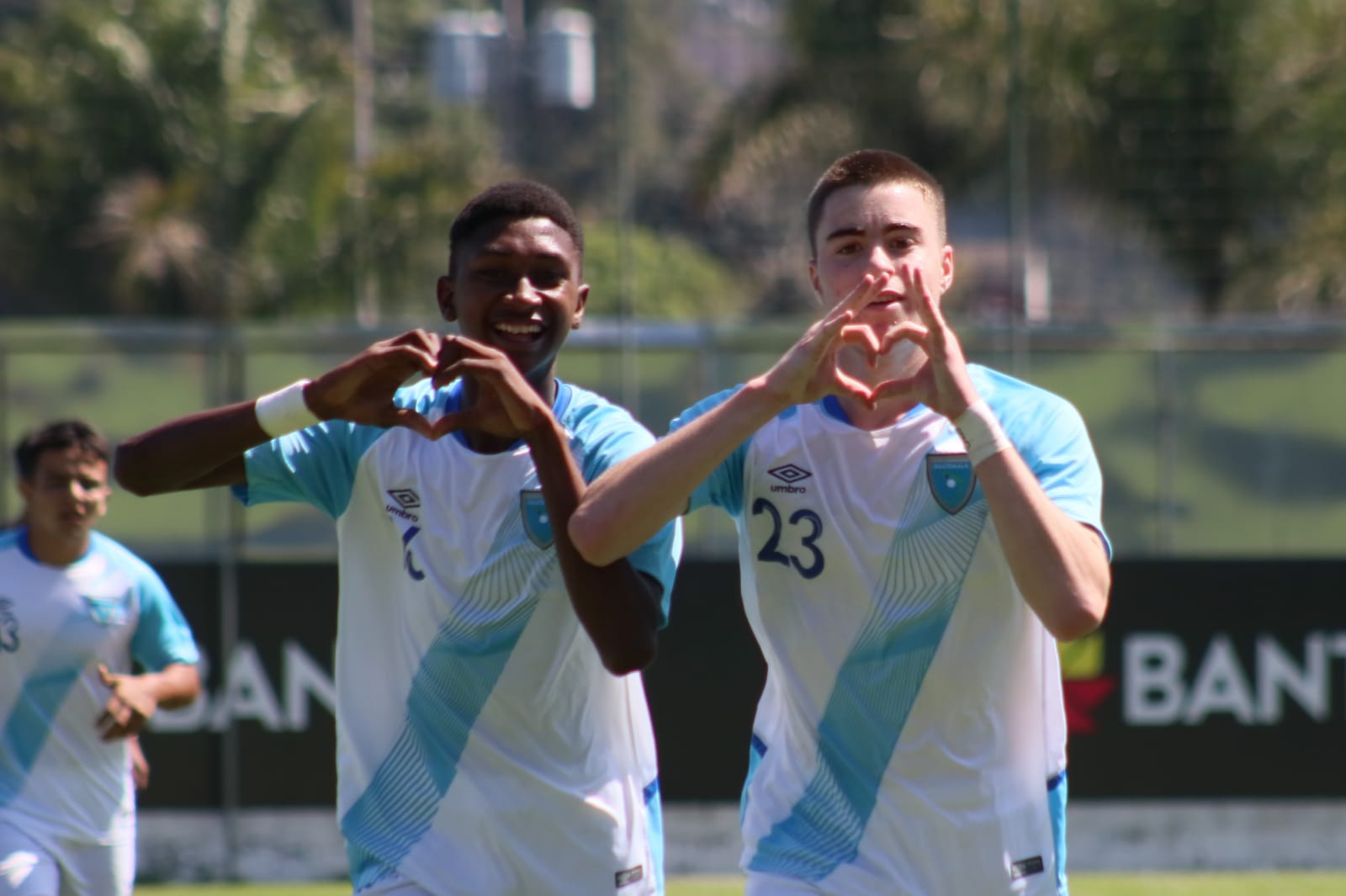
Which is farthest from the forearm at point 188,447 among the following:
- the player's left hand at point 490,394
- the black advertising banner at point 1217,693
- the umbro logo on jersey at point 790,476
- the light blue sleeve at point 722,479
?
the black advertising banner at point 1217,693

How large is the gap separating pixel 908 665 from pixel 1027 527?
504mm

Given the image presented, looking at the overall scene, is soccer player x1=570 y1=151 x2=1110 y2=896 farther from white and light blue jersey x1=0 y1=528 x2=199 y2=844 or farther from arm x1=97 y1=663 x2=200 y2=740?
white and light blue jersey x1=0 y1=528 x2=199 y2=844

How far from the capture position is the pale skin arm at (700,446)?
355cm

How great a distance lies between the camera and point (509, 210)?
402cm

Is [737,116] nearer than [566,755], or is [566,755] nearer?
[566,755]

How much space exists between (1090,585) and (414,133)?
14.9 metres

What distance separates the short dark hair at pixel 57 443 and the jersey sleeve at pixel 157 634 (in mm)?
543

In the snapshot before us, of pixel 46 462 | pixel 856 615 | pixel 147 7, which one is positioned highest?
pixel 147 7

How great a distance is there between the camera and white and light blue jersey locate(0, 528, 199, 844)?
6.42 metres

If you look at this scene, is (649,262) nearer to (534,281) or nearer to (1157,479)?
(1157,479)

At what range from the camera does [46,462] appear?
6629 mm

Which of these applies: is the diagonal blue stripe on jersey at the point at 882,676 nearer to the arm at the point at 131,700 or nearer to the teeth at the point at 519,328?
the teeth at the point at 519,328

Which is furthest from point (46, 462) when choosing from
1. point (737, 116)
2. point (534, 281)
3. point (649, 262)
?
point (649, 262)

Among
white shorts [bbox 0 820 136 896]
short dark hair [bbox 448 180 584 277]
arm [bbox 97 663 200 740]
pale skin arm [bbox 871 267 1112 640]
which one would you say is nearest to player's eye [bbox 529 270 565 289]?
short dark hair [bbox 448 180 584 277]
